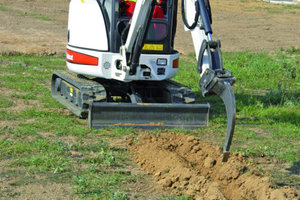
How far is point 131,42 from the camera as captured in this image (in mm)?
8164

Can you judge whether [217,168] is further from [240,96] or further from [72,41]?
[240,96]

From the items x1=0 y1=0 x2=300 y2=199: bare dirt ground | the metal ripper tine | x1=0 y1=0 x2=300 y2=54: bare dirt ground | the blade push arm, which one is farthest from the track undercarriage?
x1=0 y1=0 x2=300 y2=54: bare dirt ground

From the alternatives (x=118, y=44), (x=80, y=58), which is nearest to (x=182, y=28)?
(x=80, y=58)

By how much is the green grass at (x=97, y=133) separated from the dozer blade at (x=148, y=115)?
0.53 ft

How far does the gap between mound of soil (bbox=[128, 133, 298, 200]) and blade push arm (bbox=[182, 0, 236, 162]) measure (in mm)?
407

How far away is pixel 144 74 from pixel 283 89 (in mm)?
3894

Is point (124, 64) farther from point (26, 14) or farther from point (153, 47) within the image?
point (26, 14)

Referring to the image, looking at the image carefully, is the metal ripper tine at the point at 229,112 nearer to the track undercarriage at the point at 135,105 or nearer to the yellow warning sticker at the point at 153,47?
the track undercarriage at the point at 135,105

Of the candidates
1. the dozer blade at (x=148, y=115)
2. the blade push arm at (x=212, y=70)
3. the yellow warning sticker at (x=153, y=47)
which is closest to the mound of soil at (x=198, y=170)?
the blade push arm at (x=212, y=70)

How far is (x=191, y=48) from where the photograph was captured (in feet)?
59.5

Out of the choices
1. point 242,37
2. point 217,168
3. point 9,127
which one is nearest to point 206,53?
point 217,168

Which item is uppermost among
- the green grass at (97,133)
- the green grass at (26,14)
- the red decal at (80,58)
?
the red decal at (80,58)

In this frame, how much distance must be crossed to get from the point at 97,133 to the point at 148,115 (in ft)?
3.02

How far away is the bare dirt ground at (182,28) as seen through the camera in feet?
57.0
